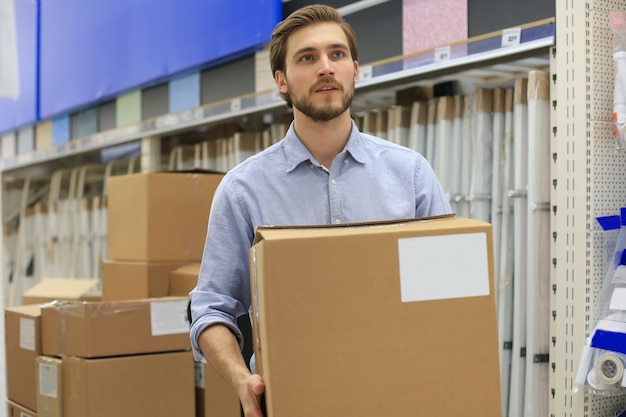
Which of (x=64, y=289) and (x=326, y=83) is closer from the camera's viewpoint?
(x=326, y=83)

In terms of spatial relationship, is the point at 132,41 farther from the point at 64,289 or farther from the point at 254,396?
the point at 254,396

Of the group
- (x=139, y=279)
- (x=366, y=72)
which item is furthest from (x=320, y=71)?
(x=139, y=279)

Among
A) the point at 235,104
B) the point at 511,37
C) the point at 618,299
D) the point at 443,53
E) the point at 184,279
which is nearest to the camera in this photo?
the point at 618,299

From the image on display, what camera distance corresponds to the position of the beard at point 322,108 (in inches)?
59.7

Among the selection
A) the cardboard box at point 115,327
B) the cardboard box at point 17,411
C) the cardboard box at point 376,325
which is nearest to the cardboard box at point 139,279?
the cardboard box at point 115,327

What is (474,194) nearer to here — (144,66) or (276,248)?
(276,248)

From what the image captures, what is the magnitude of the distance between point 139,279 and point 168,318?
1.43ft

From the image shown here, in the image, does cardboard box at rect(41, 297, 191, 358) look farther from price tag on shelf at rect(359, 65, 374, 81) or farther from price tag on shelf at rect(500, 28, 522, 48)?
price tag on shelf at rect(500, 28, 522, 48)

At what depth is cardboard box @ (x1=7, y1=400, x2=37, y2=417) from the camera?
283 centimetres

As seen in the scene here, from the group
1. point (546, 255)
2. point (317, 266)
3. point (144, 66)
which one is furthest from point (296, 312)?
point (144, 66)

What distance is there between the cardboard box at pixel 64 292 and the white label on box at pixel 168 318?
0.77m

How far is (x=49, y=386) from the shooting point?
Result: 2646 millimetres

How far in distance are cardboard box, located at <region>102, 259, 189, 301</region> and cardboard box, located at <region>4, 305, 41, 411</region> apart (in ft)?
1.16

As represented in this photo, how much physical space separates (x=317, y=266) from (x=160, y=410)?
5.48ft
